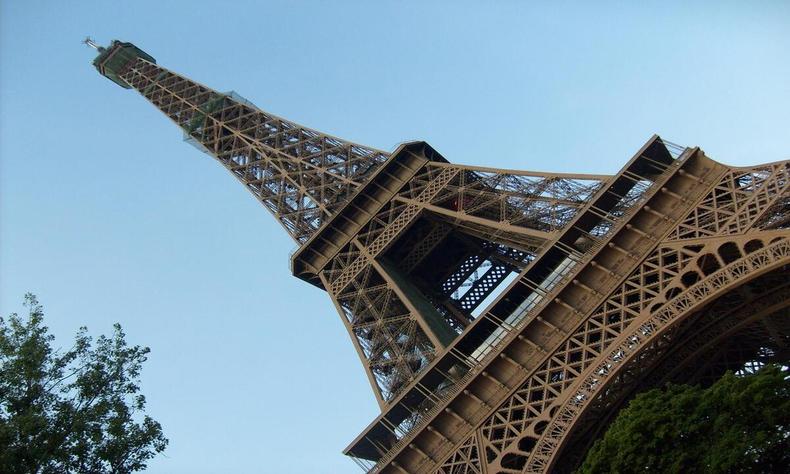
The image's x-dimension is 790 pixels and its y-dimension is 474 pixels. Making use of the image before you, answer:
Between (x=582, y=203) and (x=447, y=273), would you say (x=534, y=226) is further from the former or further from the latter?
(x=447, y=273)

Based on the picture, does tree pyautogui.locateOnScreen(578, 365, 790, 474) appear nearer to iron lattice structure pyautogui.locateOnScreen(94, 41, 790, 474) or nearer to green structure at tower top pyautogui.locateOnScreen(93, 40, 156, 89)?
iron lattice structure pyautogui.locateOnScreen(94, 41, 790, 474)

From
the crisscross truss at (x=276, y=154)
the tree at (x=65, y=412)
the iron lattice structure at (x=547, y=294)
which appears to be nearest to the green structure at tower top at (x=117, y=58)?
the crisscross truss at (x=276, y=154)

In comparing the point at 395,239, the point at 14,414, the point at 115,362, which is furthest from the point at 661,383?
the point at 14,414

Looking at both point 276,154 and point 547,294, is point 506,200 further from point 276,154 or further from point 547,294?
point 276,154

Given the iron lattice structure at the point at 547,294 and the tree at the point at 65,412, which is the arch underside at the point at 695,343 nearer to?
the iron lattice structure at the point at 547,294

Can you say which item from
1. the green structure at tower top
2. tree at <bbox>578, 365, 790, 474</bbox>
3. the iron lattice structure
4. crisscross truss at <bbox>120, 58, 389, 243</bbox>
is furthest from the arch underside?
the green structure at tower top

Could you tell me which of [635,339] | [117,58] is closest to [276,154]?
[635,339]
